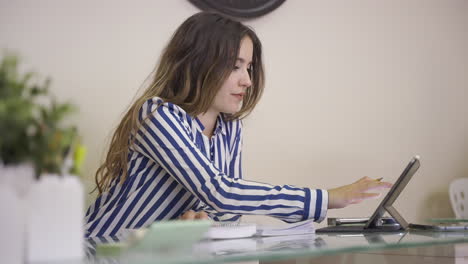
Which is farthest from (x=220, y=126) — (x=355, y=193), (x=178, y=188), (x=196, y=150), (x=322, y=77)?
(x=322, y=77)

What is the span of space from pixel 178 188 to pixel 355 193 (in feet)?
1.69

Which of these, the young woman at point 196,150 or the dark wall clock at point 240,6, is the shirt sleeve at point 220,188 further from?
the dark wall clock at point 240,6

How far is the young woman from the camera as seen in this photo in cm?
149

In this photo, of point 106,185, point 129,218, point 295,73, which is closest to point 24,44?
point 106,185

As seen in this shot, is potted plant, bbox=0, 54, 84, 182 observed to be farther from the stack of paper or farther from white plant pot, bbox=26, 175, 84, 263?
the stack of paper

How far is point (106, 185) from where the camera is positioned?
1938 mm

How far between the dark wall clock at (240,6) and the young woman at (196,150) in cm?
49

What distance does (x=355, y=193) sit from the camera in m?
1.46

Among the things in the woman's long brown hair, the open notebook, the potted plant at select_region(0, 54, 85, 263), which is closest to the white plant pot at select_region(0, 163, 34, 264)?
the potted plant at select_region(0, 54, 85, 263)

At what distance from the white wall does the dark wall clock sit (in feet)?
0.18

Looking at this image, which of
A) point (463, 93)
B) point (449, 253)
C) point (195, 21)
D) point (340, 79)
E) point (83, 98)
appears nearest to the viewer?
point (449, 253)

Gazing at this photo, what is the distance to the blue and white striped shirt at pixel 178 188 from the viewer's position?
1483 mm

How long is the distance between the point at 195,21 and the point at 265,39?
0.78m

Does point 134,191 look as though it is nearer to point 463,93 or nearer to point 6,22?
point 6,22
